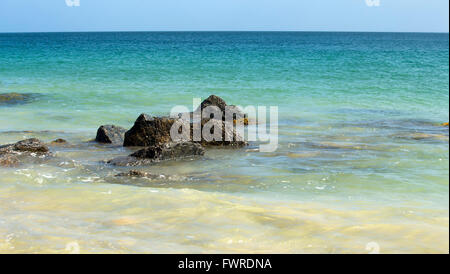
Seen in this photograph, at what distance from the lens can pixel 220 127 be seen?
10266 mm

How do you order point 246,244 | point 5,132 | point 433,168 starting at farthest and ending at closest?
point 5,132, point 433,168, point 246,244

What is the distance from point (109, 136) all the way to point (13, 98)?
34.1ft

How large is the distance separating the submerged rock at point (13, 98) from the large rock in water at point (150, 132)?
31.9 feet

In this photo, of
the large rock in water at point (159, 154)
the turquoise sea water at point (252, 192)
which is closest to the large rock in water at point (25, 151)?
the turquoise sea water at point (252, 192)

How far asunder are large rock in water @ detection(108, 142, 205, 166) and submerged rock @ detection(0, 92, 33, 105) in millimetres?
11100

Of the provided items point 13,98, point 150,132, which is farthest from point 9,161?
point 13,98

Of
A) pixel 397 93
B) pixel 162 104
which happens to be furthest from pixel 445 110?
pixel 162 104

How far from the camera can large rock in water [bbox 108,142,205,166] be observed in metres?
8.50

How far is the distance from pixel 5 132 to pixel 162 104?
731cm

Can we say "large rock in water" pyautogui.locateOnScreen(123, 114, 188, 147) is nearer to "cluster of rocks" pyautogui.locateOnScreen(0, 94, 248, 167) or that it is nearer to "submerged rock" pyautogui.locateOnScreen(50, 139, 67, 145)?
"cluster of rocks" pyautogui.locateOnScreen(0, 94, 248, 167)

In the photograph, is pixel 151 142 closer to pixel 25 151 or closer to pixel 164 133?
pixel 164 133

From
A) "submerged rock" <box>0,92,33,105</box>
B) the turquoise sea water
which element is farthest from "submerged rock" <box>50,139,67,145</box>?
"submerged rock" <box>0,92,33,105</box>

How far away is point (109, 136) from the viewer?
34.5 feet
